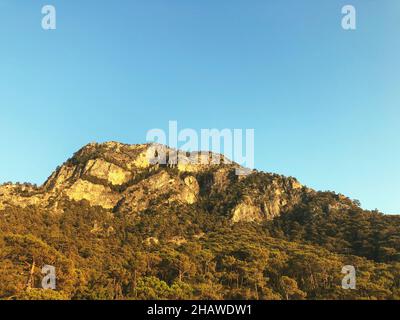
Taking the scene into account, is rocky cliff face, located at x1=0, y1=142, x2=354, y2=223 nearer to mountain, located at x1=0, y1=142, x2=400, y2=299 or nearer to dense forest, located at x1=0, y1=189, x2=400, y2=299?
mountain, located at x1=0, y1=142, x2=400, y2=299

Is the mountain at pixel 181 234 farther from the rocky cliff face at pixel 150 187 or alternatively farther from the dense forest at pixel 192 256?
the rocky cliff face at pixel 150 187

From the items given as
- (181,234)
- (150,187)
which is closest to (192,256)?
(181,234)

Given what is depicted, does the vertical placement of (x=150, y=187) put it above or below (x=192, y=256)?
above

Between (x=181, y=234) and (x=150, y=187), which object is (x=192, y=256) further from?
(x=150, y=187)

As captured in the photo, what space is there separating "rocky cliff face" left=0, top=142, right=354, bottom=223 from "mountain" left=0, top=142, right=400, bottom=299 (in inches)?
21.2

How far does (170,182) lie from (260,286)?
112 m

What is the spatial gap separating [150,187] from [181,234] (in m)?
43.1

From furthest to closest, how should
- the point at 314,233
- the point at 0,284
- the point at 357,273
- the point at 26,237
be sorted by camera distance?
the point at 314,233 → the point at 357,273 → the point at 26,237 → the point at 0,284

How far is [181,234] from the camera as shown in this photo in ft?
431

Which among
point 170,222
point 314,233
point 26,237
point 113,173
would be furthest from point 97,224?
point 26,237

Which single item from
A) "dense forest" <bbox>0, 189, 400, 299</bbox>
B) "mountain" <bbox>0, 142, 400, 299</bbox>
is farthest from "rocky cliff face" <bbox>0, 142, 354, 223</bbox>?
"dense forest" <bbox>0, 189, 400, 299</bbox>

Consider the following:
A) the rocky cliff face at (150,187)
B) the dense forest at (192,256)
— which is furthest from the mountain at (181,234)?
the rocky cliff face at (150,187)
